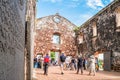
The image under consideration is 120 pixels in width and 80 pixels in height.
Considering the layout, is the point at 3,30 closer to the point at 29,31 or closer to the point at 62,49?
the point at 29,31

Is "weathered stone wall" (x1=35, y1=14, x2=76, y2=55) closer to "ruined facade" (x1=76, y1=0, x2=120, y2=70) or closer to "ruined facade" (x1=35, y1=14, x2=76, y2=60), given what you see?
"ruined facade" (x1=35, y1=14, x2=76, y2=60)

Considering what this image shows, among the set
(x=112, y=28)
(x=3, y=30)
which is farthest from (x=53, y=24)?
(x=3, y=30)

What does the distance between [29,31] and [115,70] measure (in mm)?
15840

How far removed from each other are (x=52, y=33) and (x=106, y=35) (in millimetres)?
8311

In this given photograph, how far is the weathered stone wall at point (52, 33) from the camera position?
1017 inches

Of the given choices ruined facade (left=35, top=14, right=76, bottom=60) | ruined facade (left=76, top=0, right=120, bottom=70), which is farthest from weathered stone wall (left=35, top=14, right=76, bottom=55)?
ruined facade (left=76, top=0, right=120, bottom=70)

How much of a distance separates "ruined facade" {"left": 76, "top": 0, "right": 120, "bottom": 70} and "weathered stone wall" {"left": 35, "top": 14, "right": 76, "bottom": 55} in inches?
115

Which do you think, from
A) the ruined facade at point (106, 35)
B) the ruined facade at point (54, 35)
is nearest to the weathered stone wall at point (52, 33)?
the ruined facade at point (54, 35)

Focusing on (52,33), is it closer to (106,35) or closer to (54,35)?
(54,35)

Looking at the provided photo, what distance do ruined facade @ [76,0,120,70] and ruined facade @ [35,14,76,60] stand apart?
9.66 ft

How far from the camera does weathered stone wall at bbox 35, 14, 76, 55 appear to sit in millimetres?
25828

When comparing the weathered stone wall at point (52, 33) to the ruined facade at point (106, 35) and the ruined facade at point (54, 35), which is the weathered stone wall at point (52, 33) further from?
the ruined facade at point (106, 35)

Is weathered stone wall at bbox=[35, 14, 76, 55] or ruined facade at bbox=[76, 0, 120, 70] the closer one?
ruined facade at bbox=[76, 0, 120, 70]

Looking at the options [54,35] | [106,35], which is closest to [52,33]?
[54,35]
